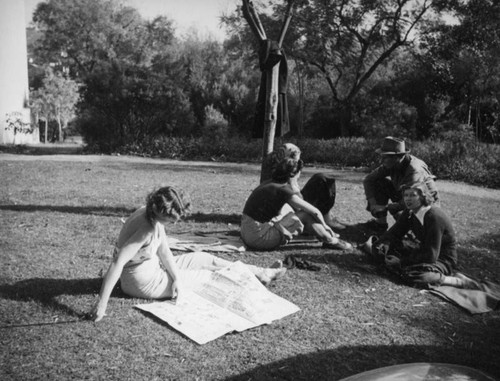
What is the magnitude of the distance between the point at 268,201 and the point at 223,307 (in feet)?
6.05

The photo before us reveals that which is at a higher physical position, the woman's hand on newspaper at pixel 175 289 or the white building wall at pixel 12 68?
the white building wall at pixel 12 68

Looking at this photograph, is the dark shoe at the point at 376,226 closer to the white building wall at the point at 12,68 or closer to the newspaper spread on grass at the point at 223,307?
the newspaper spread on grass at the point at 223,307

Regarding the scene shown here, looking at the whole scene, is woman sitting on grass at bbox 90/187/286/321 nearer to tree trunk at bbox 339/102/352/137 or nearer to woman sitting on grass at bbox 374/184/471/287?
woman sitting on grass at bbox 374/184/471/287

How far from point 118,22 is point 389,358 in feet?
117

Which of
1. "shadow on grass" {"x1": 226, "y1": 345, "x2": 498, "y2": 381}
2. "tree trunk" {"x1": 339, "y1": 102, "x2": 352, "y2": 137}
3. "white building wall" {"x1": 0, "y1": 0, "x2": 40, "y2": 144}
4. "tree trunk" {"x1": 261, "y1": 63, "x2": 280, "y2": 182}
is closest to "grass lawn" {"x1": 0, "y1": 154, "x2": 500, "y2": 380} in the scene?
"shadow on grass" {"x1": 226, "y1": 345, "x2": 498, "y2": 381}

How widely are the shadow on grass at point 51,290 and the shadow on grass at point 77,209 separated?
2.95 m

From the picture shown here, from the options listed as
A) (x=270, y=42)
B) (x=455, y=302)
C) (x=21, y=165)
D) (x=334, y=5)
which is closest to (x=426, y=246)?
(x=455, y=302)

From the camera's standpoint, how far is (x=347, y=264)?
5.57 meters

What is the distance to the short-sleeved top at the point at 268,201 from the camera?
18.1ft

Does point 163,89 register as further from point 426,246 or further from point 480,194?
point 426,246

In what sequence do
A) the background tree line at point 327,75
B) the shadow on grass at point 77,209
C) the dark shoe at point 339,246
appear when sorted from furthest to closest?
the background tree line at point 327,75 < the shadow on grass at point 77,209 < the dark shoe at point 339,246

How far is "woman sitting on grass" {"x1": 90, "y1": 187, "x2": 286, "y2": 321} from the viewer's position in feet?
12.0

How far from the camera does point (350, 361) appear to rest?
3367 mm

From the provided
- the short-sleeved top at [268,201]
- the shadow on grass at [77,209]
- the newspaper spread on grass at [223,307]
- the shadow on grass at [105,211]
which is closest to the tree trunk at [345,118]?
the shadow on grass at [105,211]
